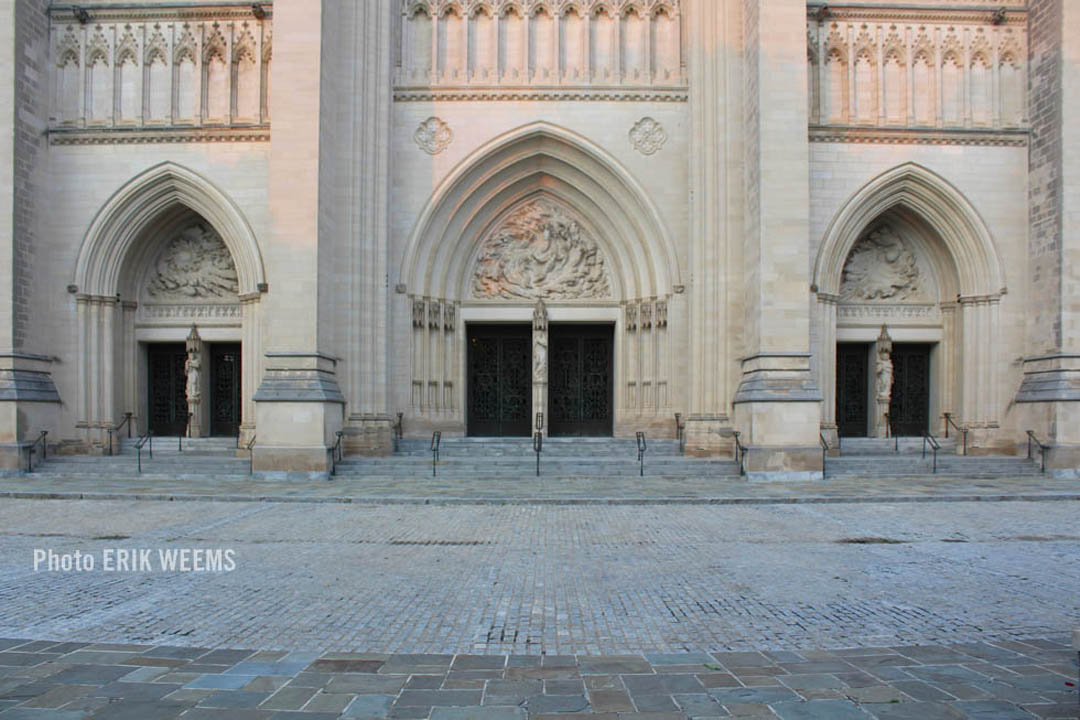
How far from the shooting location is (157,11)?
1850cm

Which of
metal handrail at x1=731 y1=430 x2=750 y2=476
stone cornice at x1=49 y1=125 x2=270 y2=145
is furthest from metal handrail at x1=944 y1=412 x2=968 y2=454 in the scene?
stone cornice at x1=49 y1=125 x2=270 y2=145

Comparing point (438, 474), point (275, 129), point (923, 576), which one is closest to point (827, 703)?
point (923, 576)

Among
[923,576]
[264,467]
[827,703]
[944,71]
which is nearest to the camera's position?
[827,703]

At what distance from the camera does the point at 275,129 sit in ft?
52.0

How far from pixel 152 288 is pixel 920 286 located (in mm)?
19946

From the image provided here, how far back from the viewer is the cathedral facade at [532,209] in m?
17.2

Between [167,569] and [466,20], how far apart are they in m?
16.0

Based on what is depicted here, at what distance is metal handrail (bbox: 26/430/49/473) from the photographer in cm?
1630

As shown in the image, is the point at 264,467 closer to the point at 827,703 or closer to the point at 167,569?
the point at 167,569

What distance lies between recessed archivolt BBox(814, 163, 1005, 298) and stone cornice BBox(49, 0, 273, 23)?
14780mm

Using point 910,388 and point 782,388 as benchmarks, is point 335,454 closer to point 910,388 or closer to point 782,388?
point 782,388

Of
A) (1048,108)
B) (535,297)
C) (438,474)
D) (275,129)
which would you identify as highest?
(1048,108)

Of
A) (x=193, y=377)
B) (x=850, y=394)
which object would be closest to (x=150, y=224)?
(x=193, y=377)

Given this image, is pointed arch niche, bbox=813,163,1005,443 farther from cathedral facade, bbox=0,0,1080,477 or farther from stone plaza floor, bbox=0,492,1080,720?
stone plaza floor, bbox=0,492,1080,720
